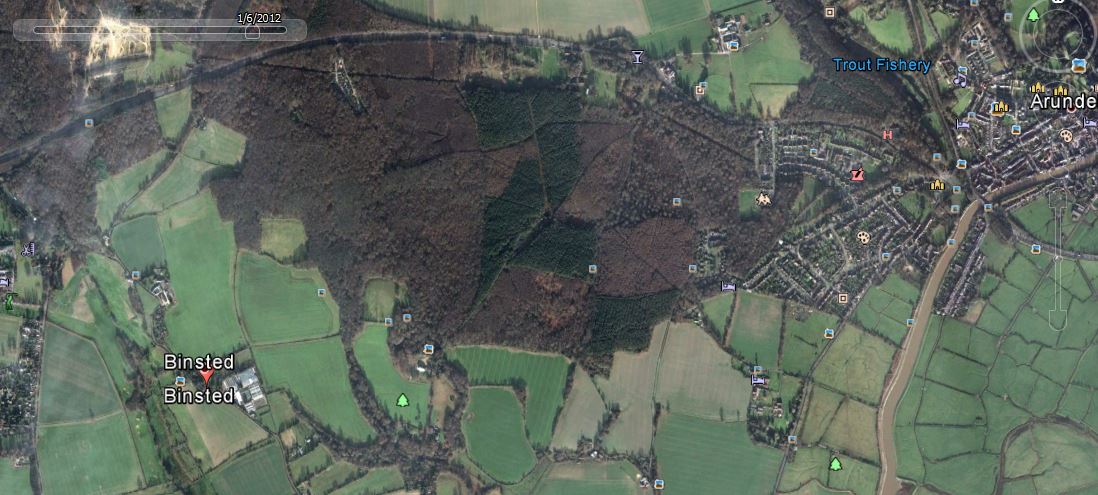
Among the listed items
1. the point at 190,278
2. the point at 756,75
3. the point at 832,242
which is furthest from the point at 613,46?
the point at 190,278

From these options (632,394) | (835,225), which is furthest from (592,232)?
(835,225)

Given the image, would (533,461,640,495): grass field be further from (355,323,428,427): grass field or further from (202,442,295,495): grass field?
(202,442,295,495): grass field

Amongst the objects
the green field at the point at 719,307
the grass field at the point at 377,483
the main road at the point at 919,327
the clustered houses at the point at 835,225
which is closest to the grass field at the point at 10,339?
the grass field at the point at 377,483

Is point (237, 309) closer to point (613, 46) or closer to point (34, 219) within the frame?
point (34, 219)

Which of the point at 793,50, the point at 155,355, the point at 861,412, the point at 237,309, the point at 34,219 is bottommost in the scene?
the point at 861,412

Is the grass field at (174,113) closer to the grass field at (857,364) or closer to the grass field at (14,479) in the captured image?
the grass field at (14,479)

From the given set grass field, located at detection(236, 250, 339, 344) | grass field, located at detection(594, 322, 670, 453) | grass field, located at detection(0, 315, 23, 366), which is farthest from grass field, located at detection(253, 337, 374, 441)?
grass field, located at detection(0, 315, 23, 366)
